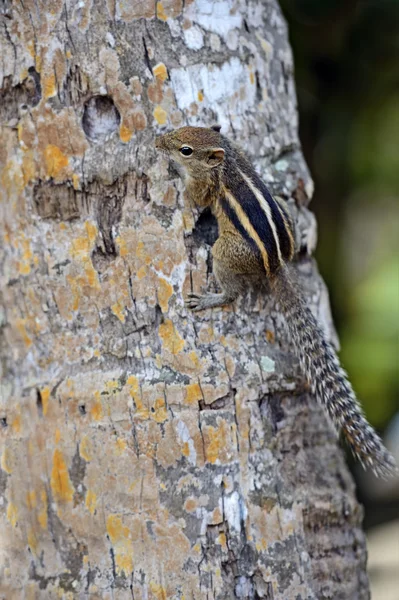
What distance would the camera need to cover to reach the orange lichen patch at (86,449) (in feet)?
10.4

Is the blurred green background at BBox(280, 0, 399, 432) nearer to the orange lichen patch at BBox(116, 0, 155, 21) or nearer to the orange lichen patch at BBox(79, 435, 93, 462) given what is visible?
the orange lichen patch at BBox(116, 0, 155, 21)

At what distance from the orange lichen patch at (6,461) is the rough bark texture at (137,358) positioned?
0.01 meters

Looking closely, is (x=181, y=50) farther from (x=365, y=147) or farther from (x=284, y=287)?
(x=365, y=147)

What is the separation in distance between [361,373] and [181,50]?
132 inches

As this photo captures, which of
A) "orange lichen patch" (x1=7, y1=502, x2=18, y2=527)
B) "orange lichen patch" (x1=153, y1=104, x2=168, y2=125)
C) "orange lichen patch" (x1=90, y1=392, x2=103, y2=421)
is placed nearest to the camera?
"orange lichen patch" (x1=90, y1=392, x2=103, y2=421)

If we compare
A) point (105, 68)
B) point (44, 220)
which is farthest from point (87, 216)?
point (105, 68)

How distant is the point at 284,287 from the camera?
334 centimetres

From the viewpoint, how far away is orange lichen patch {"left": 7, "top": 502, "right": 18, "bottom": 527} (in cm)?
337

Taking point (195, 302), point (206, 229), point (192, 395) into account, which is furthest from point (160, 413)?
point (206, 229)

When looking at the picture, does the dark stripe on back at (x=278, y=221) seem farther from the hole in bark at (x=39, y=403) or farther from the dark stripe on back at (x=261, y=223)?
the hole in bark at (x=39, y=403)

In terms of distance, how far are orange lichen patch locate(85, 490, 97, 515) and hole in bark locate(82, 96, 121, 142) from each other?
4.57ft

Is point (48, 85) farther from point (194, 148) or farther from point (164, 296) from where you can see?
point (164, 296)

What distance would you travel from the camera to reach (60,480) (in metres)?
3.23

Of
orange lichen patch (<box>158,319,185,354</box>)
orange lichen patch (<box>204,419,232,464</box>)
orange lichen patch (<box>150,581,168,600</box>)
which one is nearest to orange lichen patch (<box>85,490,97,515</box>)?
orange lichen patch (<box>150,581,168,600</box>)
